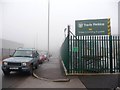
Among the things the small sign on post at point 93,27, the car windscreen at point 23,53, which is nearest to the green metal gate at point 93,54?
the small sign on post at point 93,27

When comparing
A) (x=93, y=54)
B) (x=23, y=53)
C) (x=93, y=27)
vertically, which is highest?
(x=93, y=27)

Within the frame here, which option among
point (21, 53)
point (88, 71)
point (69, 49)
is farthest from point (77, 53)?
point (21, 53)

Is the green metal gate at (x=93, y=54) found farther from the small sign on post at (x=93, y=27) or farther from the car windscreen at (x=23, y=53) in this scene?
the car windscreen at (x=23, y=53)

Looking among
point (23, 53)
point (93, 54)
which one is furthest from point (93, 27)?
point (23, 53)

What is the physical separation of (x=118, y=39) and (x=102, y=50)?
1073 millimetres

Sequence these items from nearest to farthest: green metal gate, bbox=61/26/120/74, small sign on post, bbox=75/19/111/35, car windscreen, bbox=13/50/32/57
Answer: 1. green metal gate, bbox=61/26/120/74
2. small sign on post, bbox=75/19/111/35
3. car windscreen, bbox=13/50/32/57

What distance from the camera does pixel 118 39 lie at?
10500mm

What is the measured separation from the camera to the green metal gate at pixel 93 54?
10.5 meters

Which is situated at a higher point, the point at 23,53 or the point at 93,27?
the point at 93,27

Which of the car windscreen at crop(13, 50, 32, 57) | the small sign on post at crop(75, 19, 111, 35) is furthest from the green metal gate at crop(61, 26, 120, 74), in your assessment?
the car windscreen at crop(13, 50, 32, 57)

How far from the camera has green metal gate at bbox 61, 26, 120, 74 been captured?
1048 cm

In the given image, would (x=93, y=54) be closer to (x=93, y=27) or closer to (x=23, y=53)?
(x=93, y=27)

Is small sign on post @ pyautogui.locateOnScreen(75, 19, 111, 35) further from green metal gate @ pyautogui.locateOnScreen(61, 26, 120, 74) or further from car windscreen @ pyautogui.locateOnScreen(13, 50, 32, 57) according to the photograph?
car windscreen @ pyautogui.locateOnScreen(13, 50, 32, 57)

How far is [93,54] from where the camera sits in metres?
10.6
